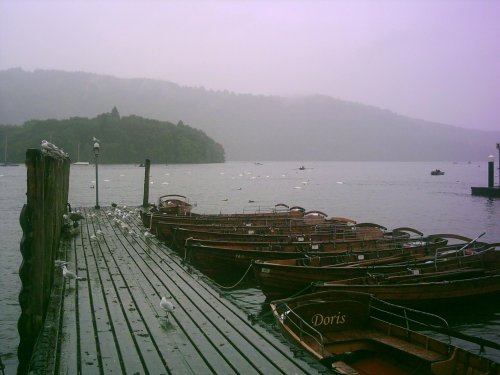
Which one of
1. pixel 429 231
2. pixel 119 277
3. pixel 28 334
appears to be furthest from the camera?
→ pixel 429 231

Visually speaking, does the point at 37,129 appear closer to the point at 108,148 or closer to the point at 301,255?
the point at 108,148

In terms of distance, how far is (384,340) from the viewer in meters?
8.74

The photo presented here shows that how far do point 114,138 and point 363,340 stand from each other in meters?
174

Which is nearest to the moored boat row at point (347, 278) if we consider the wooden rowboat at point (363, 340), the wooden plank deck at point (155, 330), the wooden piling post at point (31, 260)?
the wooden rowboat at point (363, 340)

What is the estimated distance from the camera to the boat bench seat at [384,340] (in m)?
8.02

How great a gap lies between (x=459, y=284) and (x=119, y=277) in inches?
376

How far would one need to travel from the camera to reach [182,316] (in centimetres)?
817

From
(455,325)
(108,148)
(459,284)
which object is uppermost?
(108,148)

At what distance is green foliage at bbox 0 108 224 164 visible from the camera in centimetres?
15200

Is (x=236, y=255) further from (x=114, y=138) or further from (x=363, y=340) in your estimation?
(x=114, y=138)

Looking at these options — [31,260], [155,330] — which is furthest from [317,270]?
[31,260]

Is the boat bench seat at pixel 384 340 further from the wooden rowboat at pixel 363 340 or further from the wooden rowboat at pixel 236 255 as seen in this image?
the wooden rowboat at pixel 236 255

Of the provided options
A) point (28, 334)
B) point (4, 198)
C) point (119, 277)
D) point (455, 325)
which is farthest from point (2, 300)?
point (4, 198)

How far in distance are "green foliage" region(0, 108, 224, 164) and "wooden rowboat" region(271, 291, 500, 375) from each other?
146m
